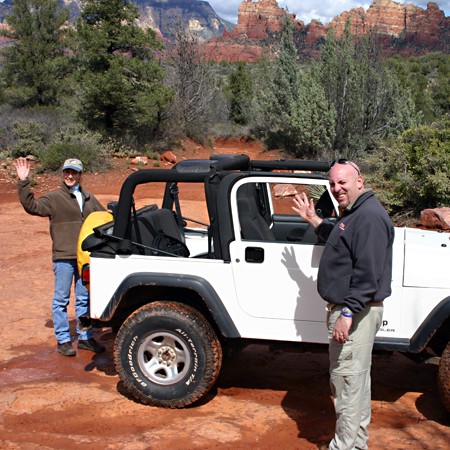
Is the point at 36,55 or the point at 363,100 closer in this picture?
the point at 363,100

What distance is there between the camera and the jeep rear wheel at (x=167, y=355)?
4.46 metres

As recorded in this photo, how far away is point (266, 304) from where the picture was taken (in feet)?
14.4

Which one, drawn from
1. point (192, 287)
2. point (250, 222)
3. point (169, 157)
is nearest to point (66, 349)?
point (192, 287)

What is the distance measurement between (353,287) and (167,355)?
1.80 metres

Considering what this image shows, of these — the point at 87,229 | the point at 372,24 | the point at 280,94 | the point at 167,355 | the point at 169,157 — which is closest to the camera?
the point at 167,355

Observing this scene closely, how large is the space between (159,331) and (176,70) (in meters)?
25.6

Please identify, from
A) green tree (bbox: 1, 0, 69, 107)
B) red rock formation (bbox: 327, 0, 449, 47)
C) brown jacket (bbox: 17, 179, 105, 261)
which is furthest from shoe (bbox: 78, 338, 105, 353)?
red rock formation (bbox: 327, 0, 449, 47)

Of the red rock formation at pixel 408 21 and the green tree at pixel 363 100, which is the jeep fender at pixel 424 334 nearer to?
the green tree at pixel 363 100

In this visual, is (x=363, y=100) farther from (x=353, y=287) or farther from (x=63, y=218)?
(x=353, y=287)

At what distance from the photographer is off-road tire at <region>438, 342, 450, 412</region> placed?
13.5 ft

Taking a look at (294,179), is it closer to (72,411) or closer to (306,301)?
(306,301)

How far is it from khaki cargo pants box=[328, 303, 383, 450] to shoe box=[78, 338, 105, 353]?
285 cm

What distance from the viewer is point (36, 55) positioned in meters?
26.1

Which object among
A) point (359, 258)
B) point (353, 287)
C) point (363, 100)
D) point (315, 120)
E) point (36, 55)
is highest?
point (36, 55)
